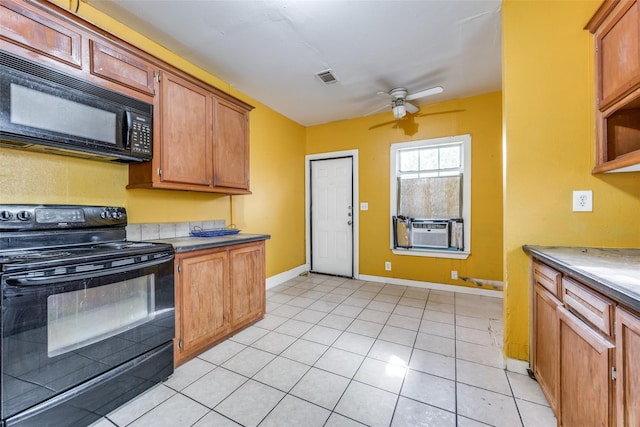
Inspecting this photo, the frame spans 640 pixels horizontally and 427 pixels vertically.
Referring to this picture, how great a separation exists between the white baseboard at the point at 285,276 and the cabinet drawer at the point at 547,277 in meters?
3.07

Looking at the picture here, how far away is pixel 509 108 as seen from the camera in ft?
6.01

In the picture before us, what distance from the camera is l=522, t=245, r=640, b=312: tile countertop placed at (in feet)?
2.76

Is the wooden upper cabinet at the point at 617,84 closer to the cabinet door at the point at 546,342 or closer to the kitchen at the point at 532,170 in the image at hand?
the kitchen at the point at 532,170

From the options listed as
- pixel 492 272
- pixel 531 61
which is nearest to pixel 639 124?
pixel 531 61

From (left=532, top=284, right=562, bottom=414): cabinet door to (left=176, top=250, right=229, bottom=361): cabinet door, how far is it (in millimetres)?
2223

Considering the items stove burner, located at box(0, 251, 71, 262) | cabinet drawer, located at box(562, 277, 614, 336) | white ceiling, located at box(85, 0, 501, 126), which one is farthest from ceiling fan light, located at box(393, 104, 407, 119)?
stove burner, located at box(0, 251, 71, 262)

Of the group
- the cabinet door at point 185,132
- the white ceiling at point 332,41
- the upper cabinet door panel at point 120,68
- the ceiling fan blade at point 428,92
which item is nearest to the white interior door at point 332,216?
the white ceiling at point 332,41

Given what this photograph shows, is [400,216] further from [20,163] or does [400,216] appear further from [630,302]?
[20,163]

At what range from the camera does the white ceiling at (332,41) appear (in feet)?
6.48

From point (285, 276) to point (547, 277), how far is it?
10.9 ft

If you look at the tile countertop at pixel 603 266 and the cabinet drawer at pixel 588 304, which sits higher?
the tile countertop at pixel 603 266

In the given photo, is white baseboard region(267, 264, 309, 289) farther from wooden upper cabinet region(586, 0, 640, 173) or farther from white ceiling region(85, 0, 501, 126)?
wooden upper cabinet region(586, 0, 640, 173)

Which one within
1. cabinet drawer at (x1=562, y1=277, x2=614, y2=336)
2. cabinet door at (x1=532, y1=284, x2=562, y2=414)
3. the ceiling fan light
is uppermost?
the ceiling fan light

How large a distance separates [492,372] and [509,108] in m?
1.84
